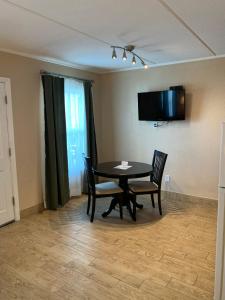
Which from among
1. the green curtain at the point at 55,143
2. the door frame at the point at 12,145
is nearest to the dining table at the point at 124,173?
the green curtain at the point at 55,143

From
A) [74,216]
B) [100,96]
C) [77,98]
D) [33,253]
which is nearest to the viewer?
[33,253]

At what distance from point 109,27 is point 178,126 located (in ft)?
7.83

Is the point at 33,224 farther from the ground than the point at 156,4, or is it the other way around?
the point at 156,4

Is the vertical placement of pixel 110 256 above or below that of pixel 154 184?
below

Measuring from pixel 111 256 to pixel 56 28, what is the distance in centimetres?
247

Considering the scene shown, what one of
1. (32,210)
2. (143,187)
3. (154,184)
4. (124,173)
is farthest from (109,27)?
(32,210)

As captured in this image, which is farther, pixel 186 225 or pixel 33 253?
pixel 186 225

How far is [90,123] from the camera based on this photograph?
187 inches

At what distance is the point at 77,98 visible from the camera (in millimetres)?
4504

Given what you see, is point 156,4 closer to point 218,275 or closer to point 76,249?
point 218,275

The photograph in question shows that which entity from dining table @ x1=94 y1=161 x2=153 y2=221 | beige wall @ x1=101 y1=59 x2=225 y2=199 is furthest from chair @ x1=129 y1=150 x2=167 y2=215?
beige wall @ x1=101 y1=59 x2=225 y2=199

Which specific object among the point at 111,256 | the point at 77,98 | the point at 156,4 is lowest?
the point at 111,256

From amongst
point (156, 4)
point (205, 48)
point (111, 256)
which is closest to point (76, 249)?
point (111, 256)

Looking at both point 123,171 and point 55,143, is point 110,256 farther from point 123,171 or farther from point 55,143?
point 55,143
